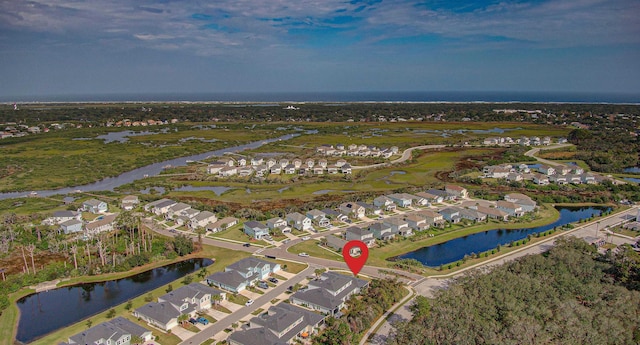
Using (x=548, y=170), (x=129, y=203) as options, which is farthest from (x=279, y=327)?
(x=548, y=170)

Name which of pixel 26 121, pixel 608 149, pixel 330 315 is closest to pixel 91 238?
pixel 330 315

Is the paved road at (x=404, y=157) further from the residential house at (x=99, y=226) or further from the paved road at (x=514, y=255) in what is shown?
the residential house at (x=99, y=226)

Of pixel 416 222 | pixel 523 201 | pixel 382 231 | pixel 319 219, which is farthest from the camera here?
pixel 523 201

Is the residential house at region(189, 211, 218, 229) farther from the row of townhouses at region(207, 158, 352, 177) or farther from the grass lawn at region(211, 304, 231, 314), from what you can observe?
the row of townhouses at region(207, 158, 352, 177)

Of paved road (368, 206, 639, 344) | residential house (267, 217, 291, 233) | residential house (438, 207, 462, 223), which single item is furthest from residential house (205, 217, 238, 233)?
residential house (438, 207, 462, 223)

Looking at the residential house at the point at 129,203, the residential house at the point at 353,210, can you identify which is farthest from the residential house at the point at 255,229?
the residential house at the point at 129,203

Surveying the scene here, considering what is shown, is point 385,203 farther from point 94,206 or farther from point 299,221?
point 94,206

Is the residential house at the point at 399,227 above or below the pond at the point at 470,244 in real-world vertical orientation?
above
